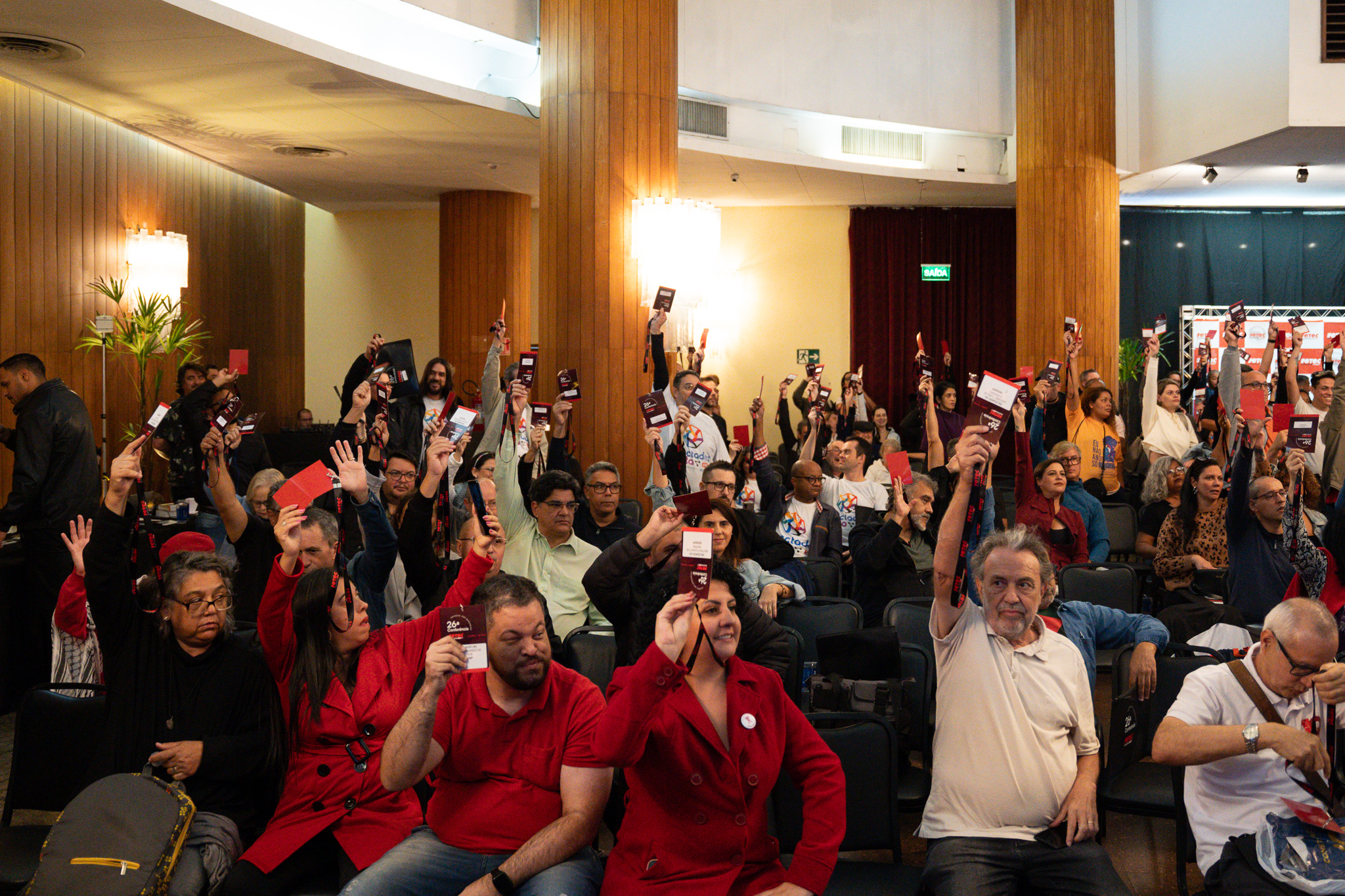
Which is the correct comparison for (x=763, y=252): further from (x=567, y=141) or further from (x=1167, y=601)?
(x=1167, y=601)

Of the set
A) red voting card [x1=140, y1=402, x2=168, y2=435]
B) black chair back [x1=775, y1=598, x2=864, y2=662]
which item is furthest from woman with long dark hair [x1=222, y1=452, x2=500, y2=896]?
black chair back [x1=775, y1=598, x2=864, y2=662]

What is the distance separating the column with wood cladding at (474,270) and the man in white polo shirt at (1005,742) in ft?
27.8

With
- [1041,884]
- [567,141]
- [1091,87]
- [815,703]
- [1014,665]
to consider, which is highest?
[1091,87]

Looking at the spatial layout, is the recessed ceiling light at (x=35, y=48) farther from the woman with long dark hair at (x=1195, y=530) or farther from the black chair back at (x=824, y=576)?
the woman with long dark hair at (x=1195, y=530)

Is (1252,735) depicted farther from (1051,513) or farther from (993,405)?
(1051,513)

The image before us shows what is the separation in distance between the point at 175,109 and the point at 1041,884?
299 inches

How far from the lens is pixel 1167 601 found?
4906mm

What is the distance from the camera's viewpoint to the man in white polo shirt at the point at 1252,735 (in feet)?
7.73

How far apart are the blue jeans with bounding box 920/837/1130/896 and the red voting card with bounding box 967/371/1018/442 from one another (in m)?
0.98

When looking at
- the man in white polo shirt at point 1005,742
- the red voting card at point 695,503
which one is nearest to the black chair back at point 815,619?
the man in white polo shirt at point 1005,742

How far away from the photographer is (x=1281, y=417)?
408 cm

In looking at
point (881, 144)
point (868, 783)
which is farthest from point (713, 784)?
Result: point (881, 144)

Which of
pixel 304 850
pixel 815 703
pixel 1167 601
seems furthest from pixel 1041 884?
pixel 1167 601

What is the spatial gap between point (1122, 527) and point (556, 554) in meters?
3.68
